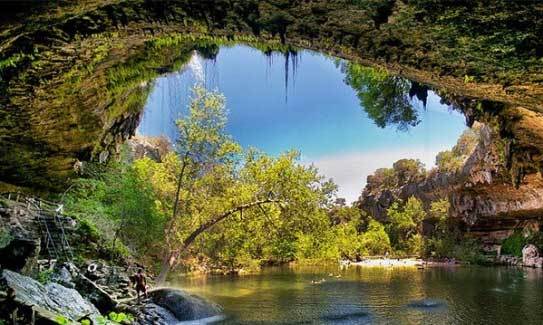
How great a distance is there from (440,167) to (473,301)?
2842cm

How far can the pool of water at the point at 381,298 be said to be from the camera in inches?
596

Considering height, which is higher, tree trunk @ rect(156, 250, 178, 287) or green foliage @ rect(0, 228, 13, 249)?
green foliage @ rect(0, 228, 13, 249)

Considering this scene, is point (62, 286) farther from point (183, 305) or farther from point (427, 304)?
point (427, 304)

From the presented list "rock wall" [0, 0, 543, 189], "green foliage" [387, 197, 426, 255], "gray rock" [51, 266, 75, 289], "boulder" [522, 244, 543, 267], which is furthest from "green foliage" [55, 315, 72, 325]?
"green foliage" [387, 197, 426, 255]

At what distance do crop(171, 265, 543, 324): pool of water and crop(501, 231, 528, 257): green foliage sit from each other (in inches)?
289

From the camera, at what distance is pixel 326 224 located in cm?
2511

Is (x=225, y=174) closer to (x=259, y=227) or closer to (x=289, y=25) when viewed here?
(x=259, y=227)

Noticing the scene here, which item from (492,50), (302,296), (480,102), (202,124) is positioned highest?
(202,124)

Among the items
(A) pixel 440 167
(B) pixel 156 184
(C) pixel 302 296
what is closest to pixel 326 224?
(C) pixel 302 296

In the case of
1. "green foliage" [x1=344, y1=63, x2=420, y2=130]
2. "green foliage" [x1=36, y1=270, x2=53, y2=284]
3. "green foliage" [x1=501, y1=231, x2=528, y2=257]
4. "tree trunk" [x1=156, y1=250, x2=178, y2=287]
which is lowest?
"tree trunk" [x1=156, y1=250, x2=178, y2=287]

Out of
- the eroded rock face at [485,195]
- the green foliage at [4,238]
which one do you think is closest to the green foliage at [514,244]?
the eroded rock face at [485,195]

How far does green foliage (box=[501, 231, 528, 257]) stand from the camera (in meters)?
34.9

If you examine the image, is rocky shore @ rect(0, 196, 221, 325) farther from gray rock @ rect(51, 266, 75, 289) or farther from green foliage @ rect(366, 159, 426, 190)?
green foliage @ rect(366, 159, 426, 190)

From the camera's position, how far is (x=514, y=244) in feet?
118
